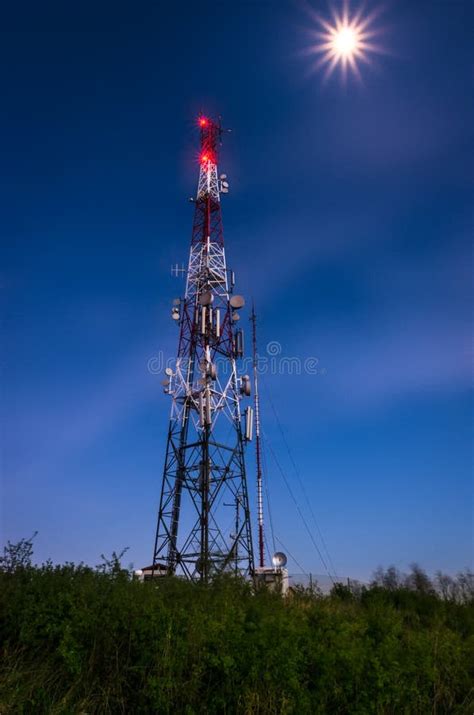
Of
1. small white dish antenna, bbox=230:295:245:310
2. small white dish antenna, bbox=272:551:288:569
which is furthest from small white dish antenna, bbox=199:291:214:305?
small white dish antenna, bbox=272:551:288:569

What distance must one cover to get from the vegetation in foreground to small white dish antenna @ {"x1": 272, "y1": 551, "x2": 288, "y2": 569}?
15.3 meters

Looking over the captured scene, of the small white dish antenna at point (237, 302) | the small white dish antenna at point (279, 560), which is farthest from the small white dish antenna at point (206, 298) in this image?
the small white dish antenna at point (279, 560)

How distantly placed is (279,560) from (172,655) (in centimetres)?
1800

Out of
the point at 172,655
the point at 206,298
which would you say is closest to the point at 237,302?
the point at 206,298

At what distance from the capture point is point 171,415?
2211 cm

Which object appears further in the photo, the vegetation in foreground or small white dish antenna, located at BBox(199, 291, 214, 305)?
small white dish antenna, located at BBox(199, 291, 214, 305)

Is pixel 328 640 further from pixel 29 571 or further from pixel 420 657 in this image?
pixel 29 571

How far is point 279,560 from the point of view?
22.6m

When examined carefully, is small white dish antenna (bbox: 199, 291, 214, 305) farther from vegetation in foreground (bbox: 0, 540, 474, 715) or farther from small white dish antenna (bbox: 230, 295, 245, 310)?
vegetation in foreground (bbox: 0, 540, 474, 715)

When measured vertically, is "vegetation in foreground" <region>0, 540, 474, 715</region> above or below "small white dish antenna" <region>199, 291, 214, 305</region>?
below

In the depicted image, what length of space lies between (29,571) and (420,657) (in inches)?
262

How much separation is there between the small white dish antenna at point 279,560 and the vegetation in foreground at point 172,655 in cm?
1528

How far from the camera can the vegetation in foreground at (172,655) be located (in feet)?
18.9

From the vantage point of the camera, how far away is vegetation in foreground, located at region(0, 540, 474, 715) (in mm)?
5770
